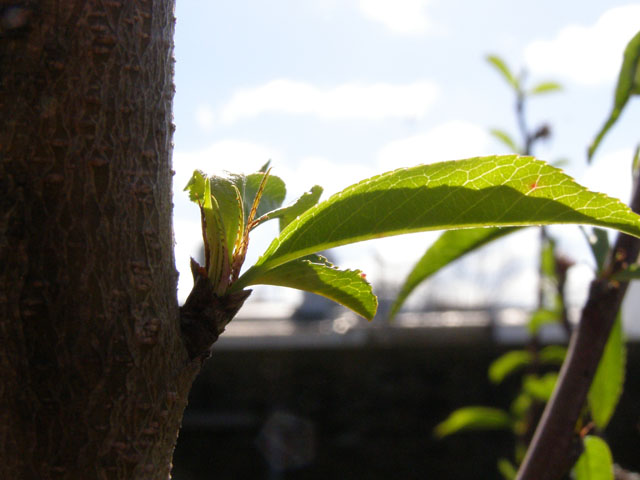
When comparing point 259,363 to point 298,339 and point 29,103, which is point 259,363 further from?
point 29,103

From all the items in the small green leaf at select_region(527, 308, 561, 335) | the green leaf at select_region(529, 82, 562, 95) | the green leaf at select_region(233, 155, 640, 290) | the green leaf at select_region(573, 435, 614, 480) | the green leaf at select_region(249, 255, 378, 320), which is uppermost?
the green leaf at select_region(529, 82, 562, 95)

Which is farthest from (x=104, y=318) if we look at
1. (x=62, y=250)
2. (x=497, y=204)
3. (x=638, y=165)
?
(x=638, y=165)

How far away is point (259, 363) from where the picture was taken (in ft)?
17.3

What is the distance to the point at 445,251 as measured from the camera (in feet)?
2.96

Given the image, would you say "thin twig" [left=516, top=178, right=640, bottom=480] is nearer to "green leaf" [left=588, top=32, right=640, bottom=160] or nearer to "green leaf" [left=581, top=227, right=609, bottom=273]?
"green leaf" [left=581, top=227, right=609, bottom=273]

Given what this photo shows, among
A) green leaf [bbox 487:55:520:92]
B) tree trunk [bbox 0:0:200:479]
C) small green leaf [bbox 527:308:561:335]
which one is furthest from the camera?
green leaf [bbox 487:55:520:92]

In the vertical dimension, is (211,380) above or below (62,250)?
below

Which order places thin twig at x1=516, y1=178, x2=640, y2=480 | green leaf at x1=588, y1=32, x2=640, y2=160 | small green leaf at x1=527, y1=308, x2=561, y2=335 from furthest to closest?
1. small green leaf at x1=527, y1=308, x2=561, y2=335
2. green leaf at x1=588, y1=32, x2=640, y2=160
3. thin twig at x1=516, y1=178, x2=640, y2=480

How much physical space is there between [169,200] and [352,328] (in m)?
4.23

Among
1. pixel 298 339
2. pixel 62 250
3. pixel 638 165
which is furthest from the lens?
pixel 298 339

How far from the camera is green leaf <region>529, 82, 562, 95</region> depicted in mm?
2184

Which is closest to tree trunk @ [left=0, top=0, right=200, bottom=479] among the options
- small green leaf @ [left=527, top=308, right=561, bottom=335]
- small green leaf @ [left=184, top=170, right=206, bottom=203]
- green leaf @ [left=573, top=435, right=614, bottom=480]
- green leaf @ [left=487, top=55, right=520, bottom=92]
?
small green leaf @ [left=184, top=170, right=206, bottom=203]

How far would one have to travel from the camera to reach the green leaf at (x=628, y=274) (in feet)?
2.38

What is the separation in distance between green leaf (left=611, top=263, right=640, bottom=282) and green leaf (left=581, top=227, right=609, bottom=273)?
0.03m
